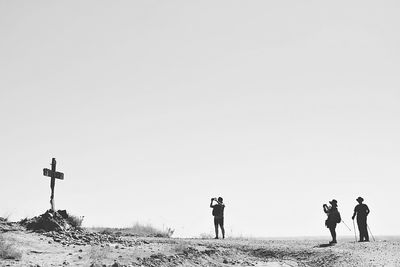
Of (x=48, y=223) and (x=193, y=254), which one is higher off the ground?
(x=48, y=223)

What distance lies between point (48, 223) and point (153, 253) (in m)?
4.98

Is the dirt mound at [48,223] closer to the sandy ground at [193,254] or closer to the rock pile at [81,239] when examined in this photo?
the rock pile at [81,239]

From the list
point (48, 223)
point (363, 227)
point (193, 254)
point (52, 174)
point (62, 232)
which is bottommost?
point (193, 254)

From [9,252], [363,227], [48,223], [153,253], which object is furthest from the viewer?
[363,227]

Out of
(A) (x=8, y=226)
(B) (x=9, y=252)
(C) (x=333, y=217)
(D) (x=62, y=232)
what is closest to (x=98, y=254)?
(B) (x=9, y=252)

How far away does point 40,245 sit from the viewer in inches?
625

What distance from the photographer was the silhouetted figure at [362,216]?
25.0m

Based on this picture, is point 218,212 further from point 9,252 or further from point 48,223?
point 9,252

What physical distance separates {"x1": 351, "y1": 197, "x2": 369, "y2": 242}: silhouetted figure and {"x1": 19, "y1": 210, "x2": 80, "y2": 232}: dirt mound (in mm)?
14389

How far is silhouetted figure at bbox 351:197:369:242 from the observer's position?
985 inches

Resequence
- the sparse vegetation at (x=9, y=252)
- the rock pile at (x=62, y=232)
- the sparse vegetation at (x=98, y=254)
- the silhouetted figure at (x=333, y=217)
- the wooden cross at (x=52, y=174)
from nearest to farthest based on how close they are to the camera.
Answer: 1. the sparse vegetation at (x=9, y=252)
2. the sparse vegetation at (x=98, y=254)
3. the rock pile at (x=62, y=232)
4. the wooden cross at (x=52, y=174)
5. the silhouetted figure at (x=333, y=217)

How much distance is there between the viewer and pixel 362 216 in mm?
25172

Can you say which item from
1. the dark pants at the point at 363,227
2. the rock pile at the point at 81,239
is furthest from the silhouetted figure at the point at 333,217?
the rock pile at the point at 81,239

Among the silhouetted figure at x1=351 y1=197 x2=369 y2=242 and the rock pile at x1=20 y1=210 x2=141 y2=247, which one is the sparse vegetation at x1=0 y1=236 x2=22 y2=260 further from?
the silhouetted figure at x1=351 y1=197 x2=369 y2=242
